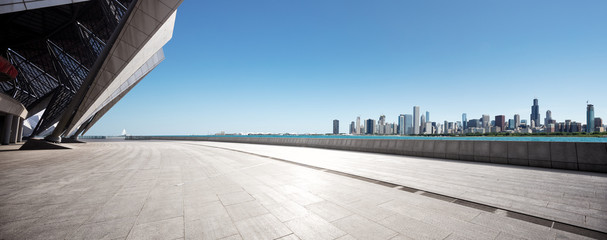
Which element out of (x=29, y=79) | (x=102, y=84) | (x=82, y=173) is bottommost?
(x=82, y=173)

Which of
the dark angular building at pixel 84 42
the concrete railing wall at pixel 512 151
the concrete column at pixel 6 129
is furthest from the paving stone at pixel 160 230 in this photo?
the concrete column at pixel 6 129

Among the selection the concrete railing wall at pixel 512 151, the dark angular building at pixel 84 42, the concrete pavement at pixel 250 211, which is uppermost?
the dark angular building at pixel 84 42

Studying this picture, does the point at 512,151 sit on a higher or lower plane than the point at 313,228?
higher

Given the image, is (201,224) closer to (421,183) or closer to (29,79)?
(421,183)

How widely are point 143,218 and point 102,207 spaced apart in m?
1.40

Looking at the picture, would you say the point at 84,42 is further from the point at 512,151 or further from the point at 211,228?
the point at 512,151

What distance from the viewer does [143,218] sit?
3.82m

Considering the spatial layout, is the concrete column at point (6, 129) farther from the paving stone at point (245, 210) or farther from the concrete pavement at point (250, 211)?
the paving stone at point (245, 210)

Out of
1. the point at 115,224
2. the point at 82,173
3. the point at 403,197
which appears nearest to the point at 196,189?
the point at 115,224

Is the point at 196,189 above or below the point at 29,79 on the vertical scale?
below

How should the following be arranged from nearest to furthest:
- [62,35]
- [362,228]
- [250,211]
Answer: [362,228] → [250,211] → [62,35]

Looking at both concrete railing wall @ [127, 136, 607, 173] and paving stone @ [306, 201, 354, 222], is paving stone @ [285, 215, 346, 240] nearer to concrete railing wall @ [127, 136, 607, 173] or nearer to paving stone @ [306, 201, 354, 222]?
paving stone @ [306, 201, 354, 222]

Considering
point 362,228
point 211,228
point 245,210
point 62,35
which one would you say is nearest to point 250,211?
point 245,210

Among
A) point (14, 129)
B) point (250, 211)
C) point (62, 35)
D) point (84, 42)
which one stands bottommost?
point (250, 211)
